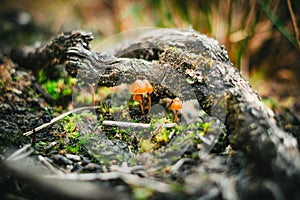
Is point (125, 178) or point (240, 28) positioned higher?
point (240, 28)

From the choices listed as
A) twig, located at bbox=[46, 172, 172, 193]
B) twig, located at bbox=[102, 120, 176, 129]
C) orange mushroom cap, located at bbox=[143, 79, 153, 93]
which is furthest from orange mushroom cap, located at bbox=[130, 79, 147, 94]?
twig, located at bbox=[46, 172, 172, 193]

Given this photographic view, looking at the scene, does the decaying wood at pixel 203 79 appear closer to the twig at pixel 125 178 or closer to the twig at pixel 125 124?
the twig at pixel 125 124

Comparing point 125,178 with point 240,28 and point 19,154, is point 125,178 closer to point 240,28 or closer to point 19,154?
point 19,154

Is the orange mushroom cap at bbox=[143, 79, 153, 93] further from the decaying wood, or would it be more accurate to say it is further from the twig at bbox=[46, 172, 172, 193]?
the twig at bbox=[46, 172, 172, 193]

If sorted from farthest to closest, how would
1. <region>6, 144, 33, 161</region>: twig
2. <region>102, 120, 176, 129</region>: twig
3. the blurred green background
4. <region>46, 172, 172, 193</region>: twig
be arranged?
the blurred green background, <region>102, 120, 176, 129</region>: twig, <region>6, 144, 33, 161</region>: twig, <region>46, 172, 172, 193</region>: twig

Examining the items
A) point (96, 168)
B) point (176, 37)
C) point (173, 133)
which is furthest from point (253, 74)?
point (96, 168)

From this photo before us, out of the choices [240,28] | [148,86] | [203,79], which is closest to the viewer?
[203,79]

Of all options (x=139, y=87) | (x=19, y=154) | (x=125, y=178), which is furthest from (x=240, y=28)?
(x=19, y=154)
